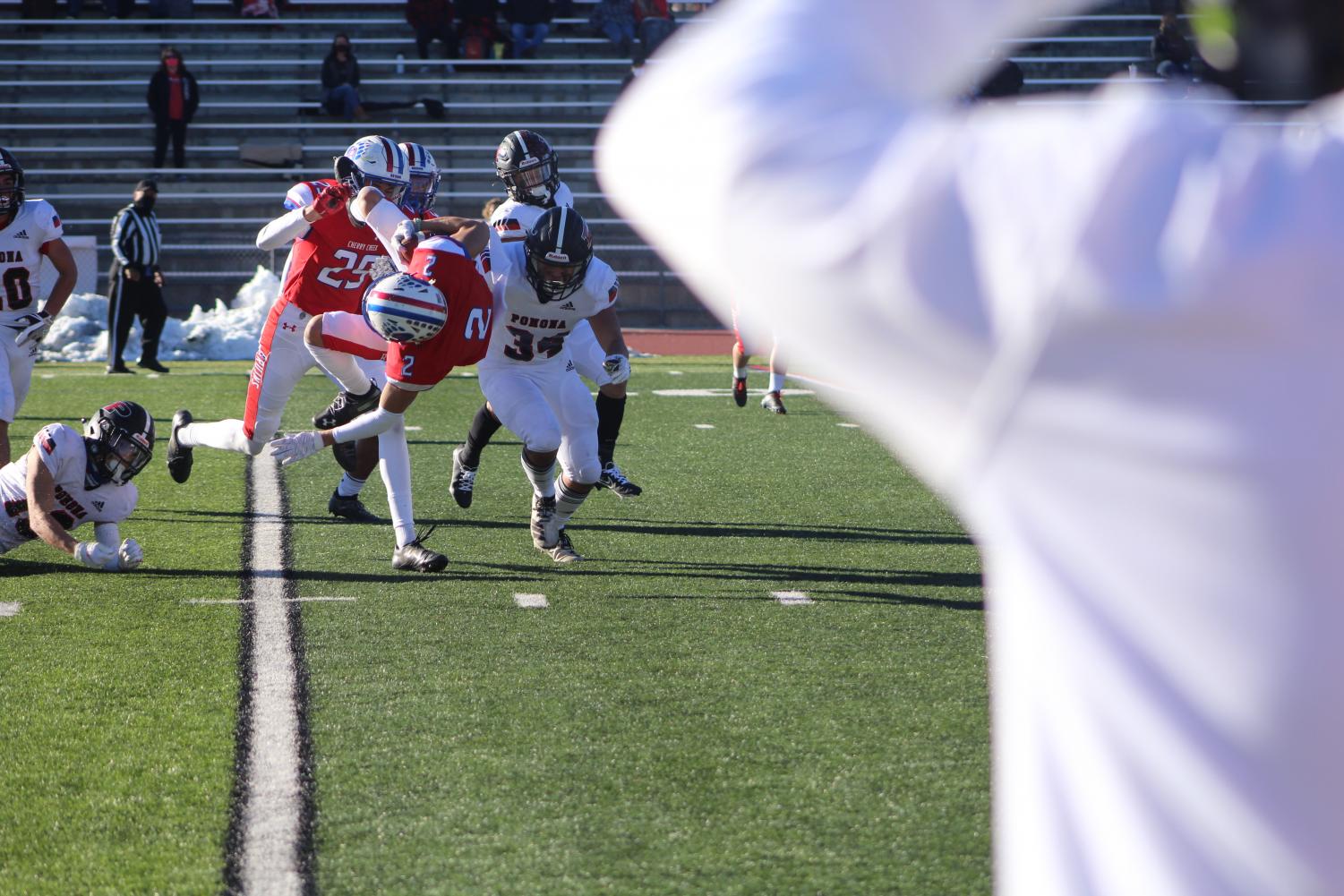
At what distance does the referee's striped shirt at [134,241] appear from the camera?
1476 cm

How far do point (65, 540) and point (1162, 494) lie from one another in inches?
222

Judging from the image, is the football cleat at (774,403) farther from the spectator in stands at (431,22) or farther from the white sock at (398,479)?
the spectator in stands at (431,22)

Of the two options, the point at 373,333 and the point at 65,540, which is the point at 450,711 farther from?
the point at 373,333

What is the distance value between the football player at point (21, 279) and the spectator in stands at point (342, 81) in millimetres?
13990

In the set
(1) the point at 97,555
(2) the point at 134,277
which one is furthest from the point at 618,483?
(2) the point at 134,277

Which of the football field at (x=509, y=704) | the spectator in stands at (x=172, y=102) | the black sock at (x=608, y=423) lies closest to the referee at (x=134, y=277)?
the spectator in stands at (x=172, y=102)

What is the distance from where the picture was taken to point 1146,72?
20.5 m

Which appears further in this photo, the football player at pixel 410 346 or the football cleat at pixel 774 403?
the football cleat at pixel 774 403

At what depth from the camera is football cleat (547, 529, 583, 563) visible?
6273 millimetres

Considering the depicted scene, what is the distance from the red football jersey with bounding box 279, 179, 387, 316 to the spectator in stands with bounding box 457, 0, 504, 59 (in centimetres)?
1650

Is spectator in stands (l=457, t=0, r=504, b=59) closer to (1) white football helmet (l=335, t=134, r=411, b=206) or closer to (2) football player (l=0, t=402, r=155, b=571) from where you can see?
(1) white football helmet (l=335, t=134, r=411, b=206)

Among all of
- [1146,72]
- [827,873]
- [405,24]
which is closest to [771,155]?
[827,873]

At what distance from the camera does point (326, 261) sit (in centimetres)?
733

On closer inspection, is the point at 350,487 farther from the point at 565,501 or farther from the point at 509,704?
the point at 509,704
